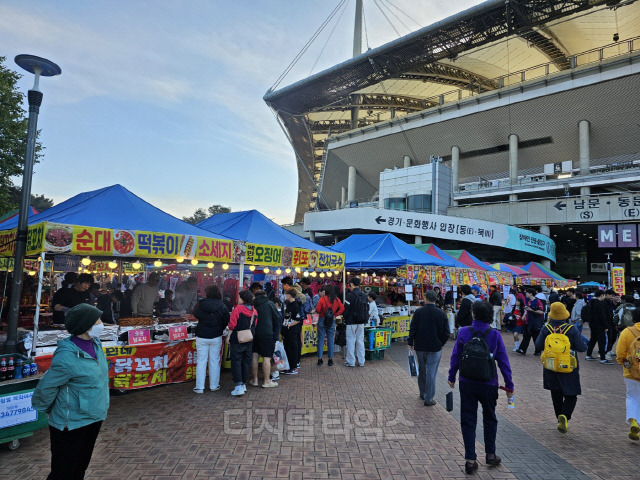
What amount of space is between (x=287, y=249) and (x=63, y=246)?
4081mm

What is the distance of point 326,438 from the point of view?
13.5 feet

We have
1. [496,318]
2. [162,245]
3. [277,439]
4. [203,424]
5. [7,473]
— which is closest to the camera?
[7,473]

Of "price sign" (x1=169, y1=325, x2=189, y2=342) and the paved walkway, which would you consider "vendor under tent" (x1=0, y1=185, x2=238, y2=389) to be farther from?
the paved walkway

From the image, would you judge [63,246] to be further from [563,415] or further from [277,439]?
[563,415]

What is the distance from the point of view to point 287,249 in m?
8.00

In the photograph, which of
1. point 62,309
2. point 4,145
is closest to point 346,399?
point 62,309

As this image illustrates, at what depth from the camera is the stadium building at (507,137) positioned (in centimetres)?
2839

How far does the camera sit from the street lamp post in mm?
4363

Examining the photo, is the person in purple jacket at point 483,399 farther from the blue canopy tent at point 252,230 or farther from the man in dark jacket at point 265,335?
the blue canopy tent at point 252,230

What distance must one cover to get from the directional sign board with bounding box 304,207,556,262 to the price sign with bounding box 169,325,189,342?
21390 millimetres

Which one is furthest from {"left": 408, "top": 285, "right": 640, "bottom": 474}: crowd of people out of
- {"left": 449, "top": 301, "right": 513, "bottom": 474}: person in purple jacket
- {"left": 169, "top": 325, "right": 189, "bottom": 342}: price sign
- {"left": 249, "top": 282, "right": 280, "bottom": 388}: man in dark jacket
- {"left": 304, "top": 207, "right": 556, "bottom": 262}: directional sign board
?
{"left": 304, "top": 207, "right": 556, "bottom": 262}: directional sign board

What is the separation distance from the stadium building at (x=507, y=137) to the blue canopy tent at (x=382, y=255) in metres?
Answer: 14.3

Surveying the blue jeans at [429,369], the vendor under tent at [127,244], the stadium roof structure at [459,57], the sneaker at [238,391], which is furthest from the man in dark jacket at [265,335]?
the stadium roof structure at [459,57]

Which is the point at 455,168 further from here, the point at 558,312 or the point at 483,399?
the point at 483,399
